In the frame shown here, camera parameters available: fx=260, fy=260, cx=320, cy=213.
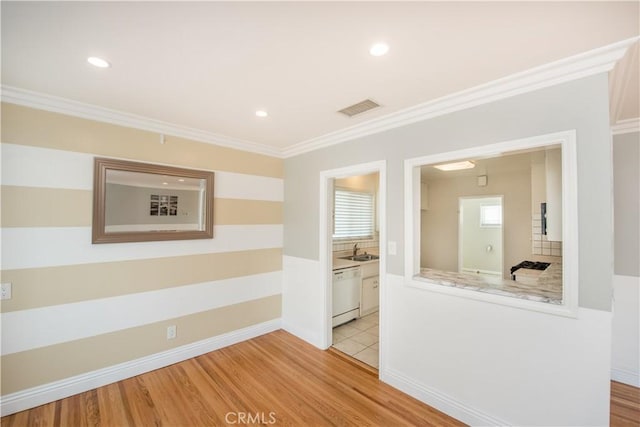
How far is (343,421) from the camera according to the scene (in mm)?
2059

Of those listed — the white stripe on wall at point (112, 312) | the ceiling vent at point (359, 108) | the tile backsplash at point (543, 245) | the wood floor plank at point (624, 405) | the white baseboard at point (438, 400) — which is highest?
the ceiling vent at point (359, 108)

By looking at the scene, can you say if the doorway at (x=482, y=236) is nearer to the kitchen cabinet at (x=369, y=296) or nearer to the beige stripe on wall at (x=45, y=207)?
the kitchen cabinet at (x=369, y=296)

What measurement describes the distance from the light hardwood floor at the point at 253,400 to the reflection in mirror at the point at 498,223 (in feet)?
3.67

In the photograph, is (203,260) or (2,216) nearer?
(2,216)

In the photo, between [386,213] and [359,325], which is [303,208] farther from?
[359,325]

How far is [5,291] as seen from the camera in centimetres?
207

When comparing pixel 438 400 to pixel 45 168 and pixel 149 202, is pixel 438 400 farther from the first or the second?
pixel 45 168

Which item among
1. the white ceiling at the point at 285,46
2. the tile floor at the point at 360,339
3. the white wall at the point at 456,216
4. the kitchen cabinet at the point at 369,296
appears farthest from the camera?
the white wall at the point at 456,216

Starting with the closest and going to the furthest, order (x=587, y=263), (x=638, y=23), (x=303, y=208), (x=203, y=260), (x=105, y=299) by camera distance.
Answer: (x=638, y=23) → (x=587, y=263) → (x=105, y=299) → (x=203, y=260) → (x=303, y=208)

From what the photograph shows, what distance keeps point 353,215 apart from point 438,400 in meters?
3.16

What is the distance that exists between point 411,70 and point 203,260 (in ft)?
9.39

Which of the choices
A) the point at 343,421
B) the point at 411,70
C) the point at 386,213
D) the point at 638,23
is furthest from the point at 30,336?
the point at 638,23

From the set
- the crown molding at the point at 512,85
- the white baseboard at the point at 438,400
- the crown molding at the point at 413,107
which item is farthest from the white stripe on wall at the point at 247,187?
the white baseboard at the point at 438,400

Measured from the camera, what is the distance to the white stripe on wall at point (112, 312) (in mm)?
2139
